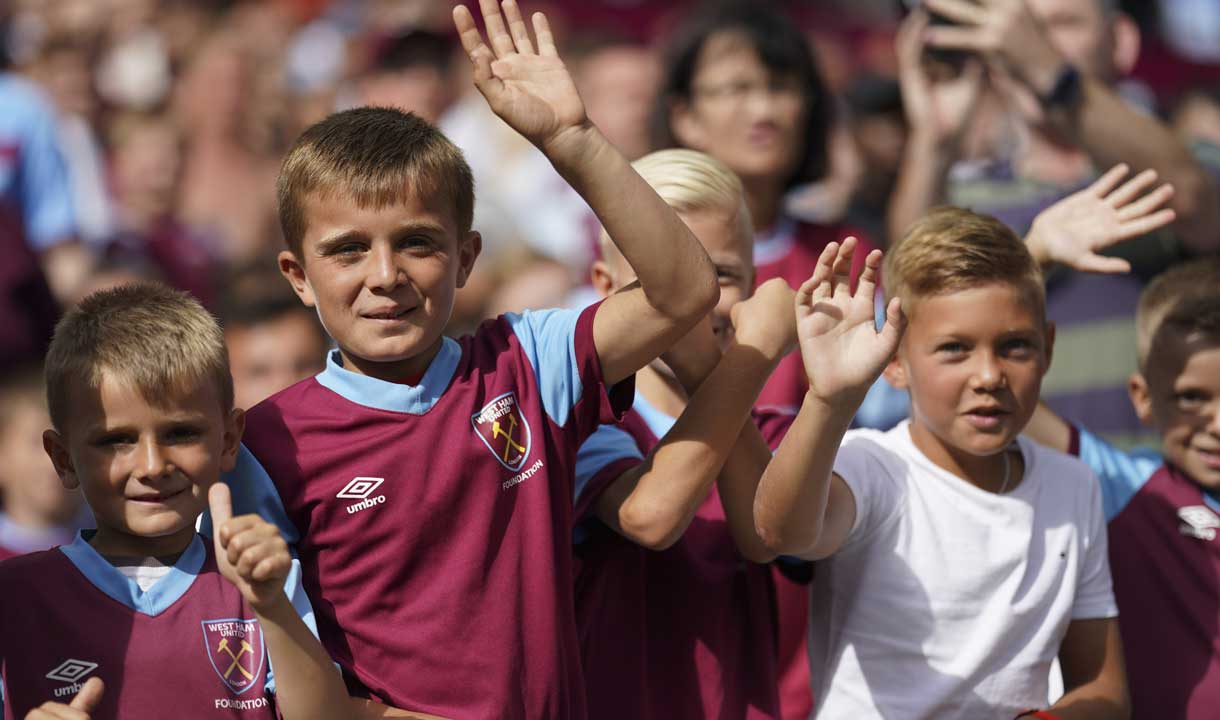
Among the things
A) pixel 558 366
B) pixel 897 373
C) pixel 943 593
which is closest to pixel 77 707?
pixel 558 366

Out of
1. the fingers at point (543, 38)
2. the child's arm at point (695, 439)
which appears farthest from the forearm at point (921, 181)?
the fingers at point (543, 38)

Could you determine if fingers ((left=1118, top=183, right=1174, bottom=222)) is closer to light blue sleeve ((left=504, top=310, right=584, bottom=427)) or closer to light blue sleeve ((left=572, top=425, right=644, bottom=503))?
light blue sleeve ((left=572, top=425, right=644, bottom=503))

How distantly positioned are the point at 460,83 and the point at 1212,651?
6.30m

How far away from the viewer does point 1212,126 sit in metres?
9.81

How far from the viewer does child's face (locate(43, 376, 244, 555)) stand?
3.12 metres

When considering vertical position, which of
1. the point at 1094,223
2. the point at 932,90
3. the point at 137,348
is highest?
the point at 932,90

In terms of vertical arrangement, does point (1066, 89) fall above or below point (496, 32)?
above

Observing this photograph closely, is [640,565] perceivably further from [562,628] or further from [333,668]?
[333,668]

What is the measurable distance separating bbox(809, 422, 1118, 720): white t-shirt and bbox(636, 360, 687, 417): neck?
0.39m

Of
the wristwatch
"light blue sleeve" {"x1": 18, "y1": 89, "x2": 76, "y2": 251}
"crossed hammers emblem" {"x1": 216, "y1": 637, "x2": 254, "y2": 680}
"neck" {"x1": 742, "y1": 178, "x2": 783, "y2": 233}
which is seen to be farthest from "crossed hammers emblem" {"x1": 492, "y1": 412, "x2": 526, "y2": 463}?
"light blue sleeve" {"x1": 18, "y1": 89, "x2": 76, "y2": 251}

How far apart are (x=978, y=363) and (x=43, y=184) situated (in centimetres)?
494

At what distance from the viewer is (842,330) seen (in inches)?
131

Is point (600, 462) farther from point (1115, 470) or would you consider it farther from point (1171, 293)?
point (1171, 293)

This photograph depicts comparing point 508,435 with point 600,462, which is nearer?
point 508,435
